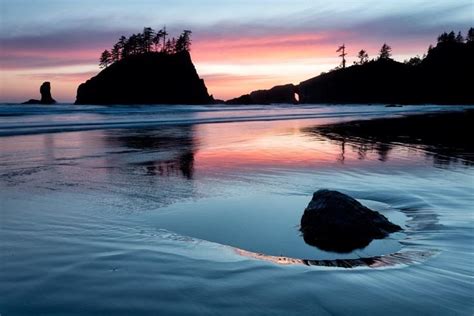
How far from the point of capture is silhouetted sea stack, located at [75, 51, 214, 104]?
264 ft

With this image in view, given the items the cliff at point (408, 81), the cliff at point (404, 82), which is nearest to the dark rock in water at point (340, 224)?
the cliff at point (404, 82)

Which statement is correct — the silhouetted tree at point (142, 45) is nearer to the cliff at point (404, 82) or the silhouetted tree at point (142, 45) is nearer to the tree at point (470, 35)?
the cliff at point (404, 82)

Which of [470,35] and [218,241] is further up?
[470,35]

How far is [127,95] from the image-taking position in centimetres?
7994

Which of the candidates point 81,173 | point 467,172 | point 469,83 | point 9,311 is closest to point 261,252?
point 9,311

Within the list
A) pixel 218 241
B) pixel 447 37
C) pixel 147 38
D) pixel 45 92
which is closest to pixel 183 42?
pixel 147 38

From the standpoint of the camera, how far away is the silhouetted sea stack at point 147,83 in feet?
264

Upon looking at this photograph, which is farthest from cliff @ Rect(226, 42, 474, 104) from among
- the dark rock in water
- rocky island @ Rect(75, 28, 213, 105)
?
the dark rock in water

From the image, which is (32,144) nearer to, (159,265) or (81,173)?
(81,173)

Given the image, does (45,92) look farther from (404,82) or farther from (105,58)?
(404,82)

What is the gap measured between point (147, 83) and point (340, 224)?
82072 mm

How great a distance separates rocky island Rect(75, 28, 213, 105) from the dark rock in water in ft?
253

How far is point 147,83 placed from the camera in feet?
268

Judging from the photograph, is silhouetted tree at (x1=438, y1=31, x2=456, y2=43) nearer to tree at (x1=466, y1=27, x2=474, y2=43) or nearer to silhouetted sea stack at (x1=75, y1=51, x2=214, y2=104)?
tree at (x1=466, y1=27, x2=474, y2=43)
